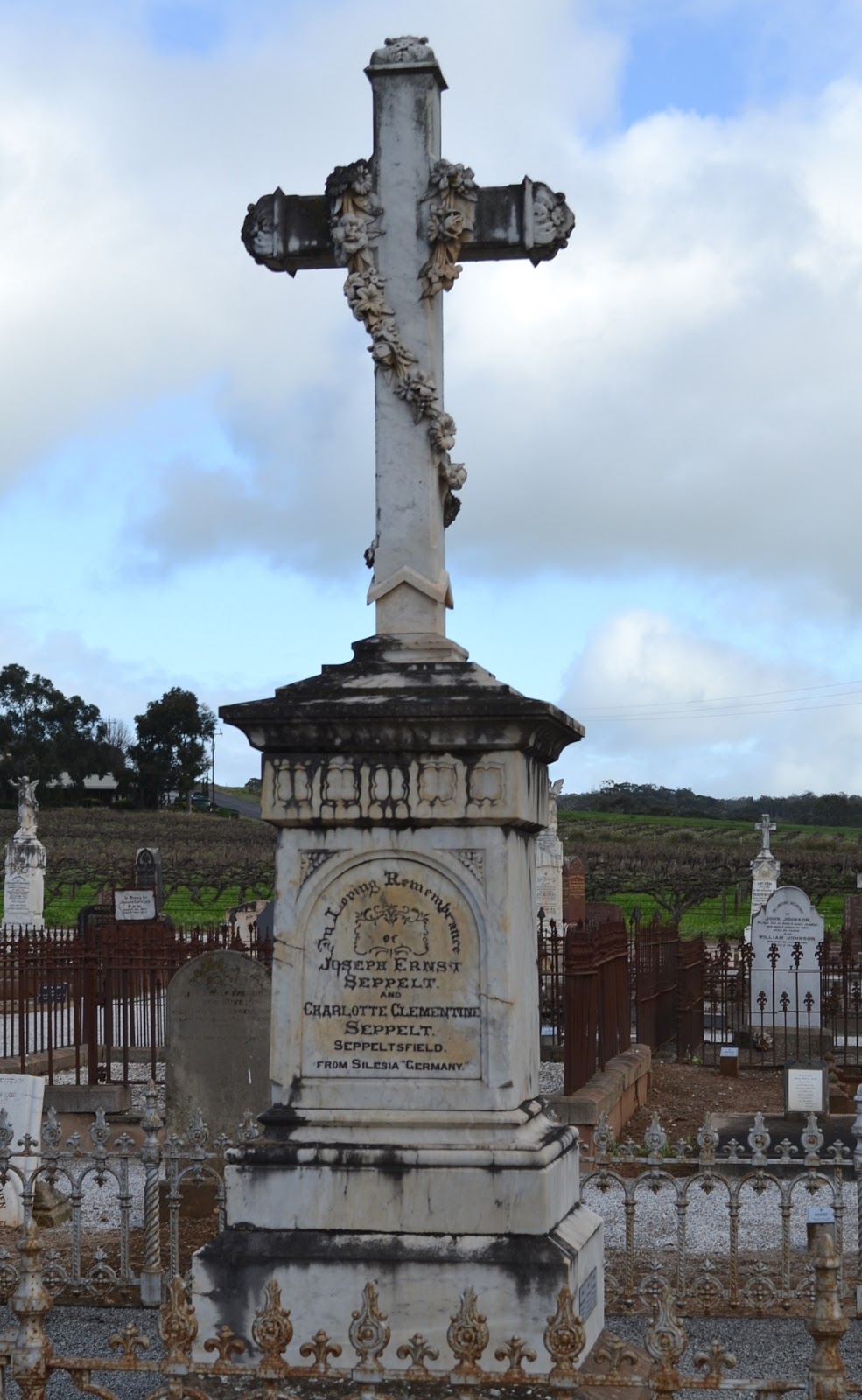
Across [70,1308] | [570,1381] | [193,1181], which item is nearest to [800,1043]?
[193,1181]

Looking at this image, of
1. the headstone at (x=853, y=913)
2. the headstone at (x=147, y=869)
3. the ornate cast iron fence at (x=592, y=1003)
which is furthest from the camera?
the headstone at (x=853, y=913)

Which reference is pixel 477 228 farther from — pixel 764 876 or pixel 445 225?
pixel 764 876

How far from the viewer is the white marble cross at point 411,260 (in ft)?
21.4

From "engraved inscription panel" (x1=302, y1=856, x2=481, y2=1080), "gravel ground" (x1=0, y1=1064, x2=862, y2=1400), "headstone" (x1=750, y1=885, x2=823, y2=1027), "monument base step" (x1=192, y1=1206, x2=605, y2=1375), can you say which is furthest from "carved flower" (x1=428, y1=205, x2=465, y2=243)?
"headstone" (x1=750, y1=885, x2=823, y2=1027)

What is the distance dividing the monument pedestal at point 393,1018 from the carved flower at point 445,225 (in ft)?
5.81

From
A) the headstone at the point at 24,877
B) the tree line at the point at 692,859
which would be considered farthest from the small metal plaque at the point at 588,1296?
the tree line at the point at 692,859

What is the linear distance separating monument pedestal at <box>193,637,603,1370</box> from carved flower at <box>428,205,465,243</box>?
5.81ft

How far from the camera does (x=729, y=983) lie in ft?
67.7

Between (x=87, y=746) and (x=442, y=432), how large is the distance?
88.1m

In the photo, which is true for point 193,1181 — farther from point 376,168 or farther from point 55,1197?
point 376,168

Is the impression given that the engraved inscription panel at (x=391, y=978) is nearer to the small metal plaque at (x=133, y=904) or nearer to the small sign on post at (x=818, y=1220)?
the small sign on post at (x=818, y=1220)

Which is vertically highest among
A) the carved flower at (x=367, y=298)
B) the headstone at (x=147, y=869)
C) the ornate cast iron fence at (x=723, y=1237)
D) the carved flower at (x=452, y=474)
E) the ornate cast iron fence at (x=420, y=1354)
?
the carved flower at (x=367, y=298)

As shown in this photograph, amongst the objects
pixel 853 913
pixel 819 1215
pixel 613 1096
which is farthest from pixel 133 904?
pixel 819 1215

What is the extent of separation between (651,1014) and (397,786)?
41.6 ft
